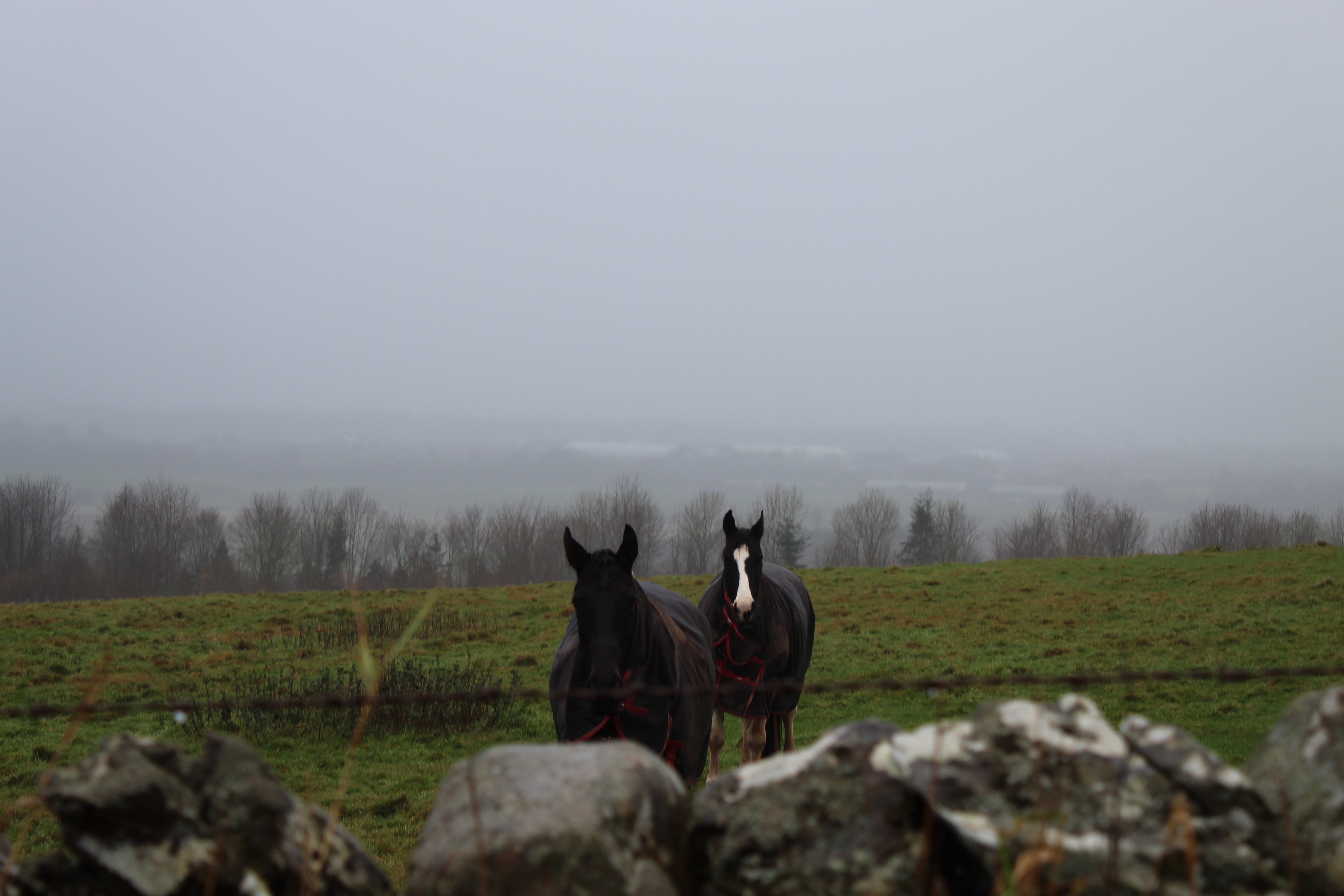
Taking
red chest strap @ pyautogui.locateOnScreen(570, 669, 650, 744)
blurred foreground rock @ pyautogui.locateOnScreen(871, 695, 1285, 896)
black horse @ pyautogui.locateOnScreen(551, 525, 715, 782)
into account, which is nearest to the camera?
blurred foreground rock @ pyautogui.locateOnScreen(871, 695, 1285, 896)

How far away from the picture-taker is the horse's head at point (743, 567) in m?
8.87

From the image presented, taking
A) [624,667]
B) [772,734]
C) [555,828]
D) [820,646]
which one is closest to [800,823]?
[555,828]

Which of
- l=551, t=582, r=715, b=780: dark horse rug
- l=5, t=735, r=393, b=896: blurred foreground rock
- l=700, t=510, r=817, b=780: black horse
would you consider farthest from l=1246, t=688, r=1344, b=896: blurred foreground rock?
l=700, t=510, r=817, b=780: black horse

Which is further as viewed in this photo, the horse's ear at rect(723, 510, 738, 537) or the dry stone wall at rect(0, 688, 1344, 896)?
the horse's ear at rect(723, 510, 738, 537)

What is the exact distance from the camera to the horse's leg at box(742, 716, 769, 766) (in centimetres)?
916

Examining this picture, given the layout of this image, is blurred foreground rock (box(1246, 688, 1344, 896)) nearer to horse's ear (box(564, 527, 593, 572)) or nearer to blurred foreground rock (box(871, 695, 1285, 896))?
blurred foreground rock (box(871, 695, 1285, 896))

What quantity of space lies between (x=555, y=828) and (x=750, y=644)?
7.08 metres

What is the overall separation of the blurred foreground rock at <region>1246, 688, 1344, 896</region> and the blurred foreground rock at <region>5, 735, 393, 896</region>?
8.23ft

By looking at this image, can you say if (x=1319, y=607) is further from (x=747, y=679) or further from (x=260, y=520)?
(x=260, y=520)

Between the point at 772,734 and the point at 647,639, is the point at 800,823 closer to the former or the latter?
the point at 647,639

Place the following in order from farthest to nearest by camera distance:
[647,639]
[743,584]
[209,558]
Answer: [209,558] → [743,584] → [647,639]

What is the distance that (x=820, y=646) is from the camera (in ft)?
64.1

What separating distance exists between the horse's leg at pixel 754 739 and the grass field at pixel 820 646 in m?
2.39

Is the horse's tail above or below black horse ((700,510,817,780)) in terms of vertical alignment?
below
